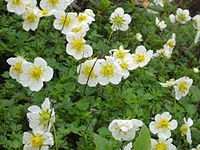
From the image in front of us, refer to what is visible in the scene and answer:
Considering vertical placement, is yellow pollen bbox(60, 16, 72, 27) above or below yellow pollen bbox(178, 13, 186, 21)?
above

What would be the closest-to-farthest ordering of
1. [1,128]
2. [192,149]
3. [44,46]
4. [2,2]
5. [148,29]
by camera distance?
[1,128], [192,149], [44,46], [2,2], [148,29]

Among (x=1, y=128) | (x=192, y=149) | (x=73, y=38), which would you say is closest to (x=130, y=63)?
(x=73, y=38)

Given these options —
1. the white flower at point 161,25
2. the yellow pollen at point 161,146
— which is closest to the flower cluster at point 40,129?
the yellow pollen at point 161,146

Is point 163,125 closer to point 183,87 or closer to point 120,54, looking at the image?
point 183,87

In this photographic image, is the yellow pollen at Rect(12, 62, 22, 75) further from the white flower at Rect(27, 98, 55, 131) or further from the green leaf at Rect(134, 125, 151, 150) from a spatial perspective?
the green leaf at Rect(134, 125, 151, 150)

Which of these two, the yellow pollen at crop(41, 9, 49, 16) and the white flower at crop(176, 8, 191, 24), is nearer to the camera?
the yellow pollen at crop(41, 9, 49, 16)

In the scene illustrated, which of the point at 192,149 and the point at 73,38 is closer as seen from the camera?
the point at 192,149

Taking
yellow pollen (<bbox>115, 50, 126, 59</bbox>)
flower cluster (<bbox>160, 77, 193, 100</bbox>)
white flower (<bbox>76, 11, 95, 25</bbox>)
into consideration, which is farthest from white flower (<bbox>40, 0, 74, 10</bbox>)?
flower cluster (<bbox>160, 77, 193, 100</bbox>)

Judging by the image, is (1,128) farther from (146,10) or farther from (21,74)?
(146,10)
